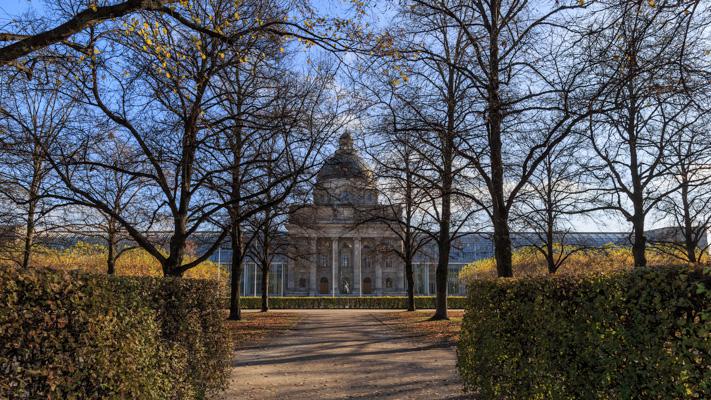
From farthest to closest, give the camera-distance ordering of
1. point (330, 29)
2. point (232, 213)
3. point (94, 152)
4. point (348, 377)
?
point (232, 213) → point (94, 152) → point (348, 377) → point (330, 29)


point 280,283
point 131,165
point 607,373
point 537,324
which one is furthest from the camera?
point 280,283

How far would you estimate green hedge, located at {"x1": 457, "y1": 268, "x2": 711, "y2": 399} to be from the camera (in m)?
3.53

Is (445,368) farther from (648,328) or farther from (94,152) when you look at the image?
(94,152)

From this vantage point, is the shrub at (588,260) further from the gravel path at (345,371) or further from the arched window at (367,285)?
the arched window at (367,285)

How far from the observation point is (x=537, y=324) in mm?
6035

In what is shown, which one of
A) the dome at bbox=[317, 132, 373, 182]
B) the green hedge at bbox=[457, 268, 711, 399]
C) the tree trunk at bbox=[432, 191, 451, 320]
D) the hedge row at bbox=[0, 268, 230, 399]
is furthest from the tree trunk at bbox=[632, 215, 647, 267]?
the hedge row at bbox=[0, 268, 230, 399]

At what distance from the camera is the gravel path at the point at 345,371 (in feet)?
29.6

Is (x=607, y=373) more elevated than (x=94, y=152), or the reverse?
(x=94, y=152)

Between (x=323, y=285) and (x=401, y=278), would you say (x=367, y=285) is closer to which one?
(x=401, y=278)

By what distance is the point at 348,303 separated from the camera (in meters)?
56.2

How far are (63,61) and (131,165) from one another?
202 inches

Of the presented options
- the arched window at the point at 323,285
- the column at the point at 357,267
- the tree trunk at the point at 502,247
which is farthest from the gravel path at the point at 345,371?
the arched window at the point at 323,285

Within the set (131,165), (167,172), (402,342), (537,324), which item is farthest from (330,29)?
(402,342)

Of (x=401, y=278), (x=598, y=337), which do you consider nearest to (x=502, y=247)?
(x=598, y=337)
